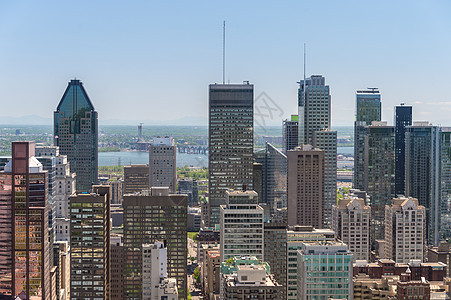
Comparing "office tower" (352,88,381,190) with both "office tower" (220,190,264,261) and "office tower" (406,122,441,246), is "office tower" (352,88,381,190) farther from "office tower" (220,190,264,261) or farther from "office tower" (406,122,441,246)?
"office tower" (220,190,264,261)

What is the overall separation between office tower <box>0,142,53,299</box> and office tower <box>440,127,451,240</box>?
30.5 metres

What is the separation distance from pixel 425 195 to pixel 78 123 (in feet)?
102

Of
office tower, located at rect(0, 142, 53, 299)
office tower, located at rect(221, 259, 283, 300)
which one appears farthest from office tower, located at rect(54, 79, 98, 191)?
office tower, located at rect(221, 259, 283, 300)

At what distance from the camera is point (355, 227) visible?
4588 centimetres

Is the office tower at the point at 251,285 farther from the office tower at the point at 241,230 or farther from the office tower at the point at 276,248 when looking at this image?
the office tower at the point at 276,248

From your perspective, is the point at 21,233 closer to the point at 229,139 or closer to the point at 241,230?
the point at 241,230

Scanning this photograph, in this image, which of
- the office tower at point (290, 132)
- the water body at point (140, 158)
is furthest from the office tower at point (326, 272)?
the office tower at point (290, 132)

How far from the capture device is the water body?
227 ft

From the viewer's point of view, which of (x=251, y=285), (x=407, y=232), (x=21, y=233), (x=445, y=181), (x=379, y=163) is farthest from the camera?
(x=379, y=163)

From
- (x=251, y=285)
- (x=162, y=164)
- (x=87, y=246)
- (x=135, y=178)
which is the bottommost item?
(x=87, y=246)

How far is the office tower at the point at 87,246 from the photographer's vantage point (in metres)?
34.3

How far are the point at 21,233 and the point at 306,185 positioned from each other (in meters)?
26.6

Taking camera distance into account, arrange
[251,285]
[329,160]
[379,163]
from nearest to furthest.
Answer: [251,285] → [329,160] → [379,163]

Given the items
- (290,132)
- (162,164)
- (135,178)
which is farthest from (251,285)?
(135,178)
